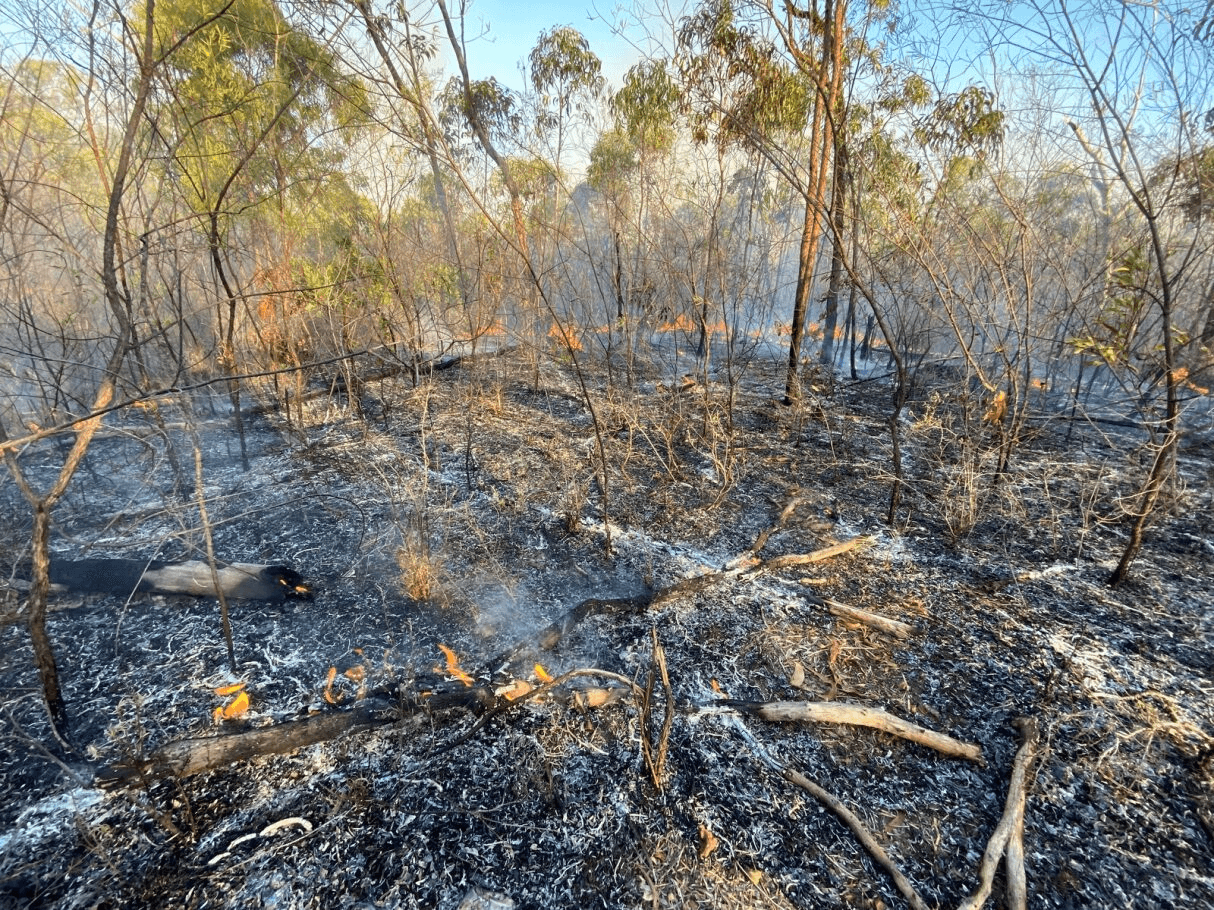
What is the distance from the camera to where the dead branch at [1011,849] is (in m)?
1.45

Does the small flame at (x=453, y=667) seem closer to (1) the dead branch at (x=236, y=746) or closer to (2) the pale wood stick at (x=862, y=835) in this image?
(1) the dead branch at (x=236, y=746)

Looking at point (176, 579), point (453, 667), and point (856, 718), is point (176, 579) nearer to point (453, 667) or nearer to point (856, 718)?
point (453, 667)

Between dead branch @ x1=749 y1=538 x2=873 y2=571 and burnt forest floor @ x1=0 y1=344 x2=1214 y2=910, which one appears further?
dead branch @ x1=749 y1=538 x2=873 y2=571

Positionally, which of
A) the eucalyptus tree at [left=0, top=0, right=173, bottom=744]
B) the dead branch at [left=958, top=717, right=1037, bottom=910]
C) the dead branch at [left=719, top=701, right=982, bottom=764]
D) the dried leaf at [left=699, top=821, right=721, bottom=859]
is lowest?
the dried leaf at [left=699, top=821, right=721, bottom=859]

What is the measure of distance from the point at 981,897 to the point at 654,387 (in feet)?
19.8

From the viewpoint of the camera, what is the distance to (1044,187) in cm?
400

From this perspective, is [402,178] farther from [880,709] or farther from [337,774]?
[880,709]

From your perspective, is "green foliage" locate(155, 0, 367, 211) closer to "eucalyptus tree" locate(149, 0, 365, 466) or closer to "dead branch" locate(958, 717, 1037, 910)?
"eucalyptus tree" locate(149, 0, 365, 466)

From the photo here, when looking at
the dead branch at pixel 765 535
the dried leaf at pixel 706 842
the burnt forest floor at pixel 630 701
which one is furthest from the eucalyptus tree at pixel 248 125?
the dried leaf at pixel 706 842

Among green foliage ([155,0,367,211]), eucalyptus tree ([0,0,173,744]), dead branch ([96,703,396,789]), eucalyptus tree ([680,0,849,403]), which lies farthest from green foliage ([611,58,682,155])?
dead branch ([96,703,396,789])

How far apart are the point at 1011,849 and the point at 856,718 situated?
1.77 ft

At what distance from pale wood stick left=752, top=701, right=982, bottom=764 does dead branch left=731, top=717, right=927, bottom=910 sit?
0.15m

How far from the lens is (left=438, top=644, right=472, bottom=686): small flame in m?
2.24

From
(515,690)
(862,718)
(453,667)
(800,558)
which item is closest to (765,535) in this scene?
(800,558)
